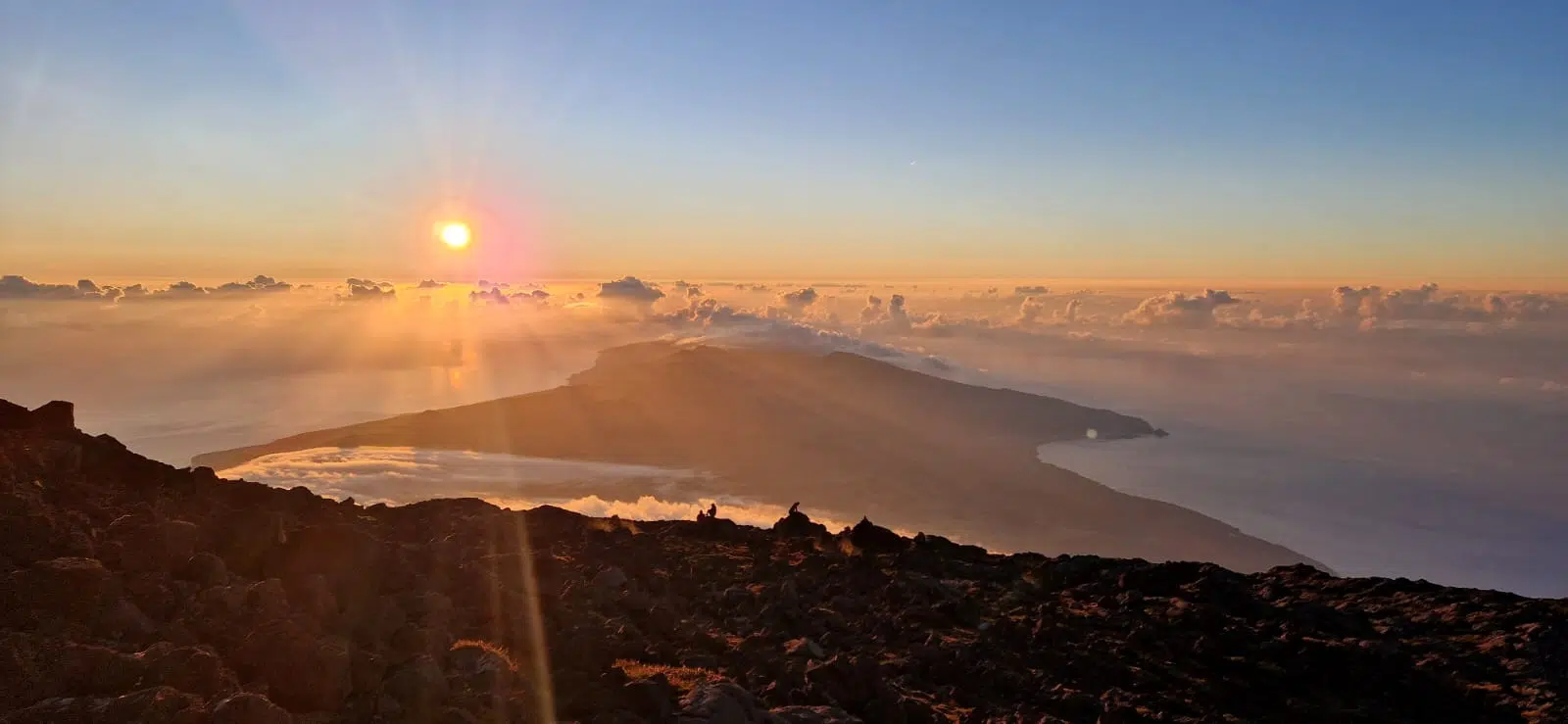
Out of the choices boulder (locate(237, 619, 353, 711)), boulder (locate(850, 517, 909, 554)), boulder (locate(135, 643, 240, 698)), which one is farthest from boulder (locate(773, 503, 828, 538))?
boulder (locate(135, 643, 240, 698))

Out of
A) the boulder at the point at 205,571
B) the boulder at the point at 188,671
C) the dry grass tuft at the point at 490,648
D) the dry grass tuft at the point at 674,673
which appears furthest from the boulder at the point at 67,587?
the dry grass tuft at the point at 674,673

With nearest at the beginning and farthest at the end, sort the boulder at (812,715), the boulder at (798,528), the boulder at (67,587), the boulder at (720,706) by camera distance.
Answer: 1. the boulder at (67,587)
2. the boulder at (720,706)
3. the boulder at (812,715)
4. the boulder at (798,528)

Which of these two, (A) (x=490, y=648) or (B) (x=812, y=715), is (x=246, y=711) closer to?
(A) (x=490, y=648)

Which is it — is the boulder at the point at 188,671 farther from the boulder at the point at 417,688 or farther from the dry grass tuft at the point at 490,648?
the dry grass tuft at the point at 490,648

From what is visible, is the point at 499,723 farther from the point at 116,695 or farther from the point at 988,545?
the point at 988,545

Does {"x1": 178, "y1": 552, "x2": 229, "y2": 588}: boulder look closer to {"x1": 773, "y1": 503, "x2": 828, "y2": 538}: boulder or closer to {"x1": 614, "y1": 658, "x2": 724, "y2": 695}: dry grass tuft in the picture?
{"x1": 614, "y1": 658, "x2": 724, "y2": 695}: dry grass tuft

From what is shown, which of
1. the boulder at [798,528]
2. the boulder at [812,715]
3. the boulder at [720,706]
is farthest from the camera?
the boulder at [798,528]

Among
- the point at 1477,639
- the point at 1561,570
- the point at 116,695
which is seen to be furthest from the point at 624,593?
the point at 1561,570

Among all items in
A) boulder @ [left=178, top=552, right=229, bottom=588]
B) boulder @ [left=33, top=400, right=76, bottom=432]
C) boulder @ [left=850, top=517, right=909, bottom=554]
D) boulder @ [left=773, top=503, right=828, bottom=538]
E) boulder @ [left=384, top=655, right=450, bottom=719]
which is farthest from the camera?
boulder @ [left=773, top=503, right=828, bottom=538]
